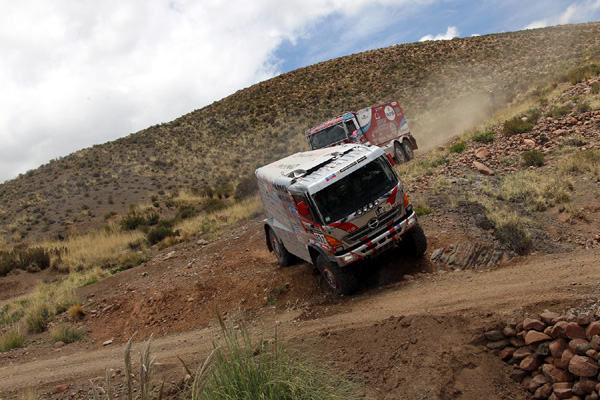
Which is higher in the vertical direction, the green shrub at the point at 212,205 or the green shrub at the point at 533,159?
the green shrub at the point at 212,205

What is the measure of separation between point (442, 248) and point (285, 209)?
3.49 metres

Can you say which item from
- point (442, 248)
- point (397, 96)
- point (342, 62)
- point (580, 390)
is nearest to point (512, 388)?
point (580, 390)

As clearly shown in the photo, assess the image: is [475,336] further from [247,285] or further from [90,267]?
[90,267]

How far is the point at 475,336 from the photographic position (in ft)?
16.8

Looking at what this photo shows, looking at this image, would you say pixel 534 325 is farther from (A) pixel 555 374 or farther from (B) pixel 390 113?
(B) pixel 390 113

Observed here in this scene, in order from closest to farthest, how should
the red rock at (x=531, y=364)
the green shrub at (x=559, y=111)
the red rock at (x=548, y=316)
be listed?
1. the red rock at (x=531, y=364)
2. the red rock at (x=548, y=316)
3. the green shrub at (x=559, y=111)

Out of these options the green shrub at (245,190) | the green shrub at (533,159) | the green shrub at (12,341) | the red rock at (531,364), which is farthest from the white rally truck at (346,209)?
the green shrub at (245,190)

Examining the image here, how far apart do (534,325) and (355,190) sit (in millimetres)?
4109

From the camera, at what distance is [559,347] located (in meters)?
4.25

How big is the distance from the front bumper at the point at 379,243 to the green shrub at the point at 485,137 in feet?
32.9

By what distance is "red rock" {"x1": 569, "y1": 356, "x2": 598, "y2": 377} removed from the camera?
380 cm

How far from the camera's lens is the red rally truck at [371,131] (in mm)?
18328

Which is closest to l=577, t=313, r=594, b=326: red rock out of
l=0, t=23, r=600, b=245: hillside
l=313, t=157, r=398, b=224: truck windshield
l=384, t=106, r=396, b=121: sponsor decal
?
l=313, t=157, r=398, b=224: truck windshield

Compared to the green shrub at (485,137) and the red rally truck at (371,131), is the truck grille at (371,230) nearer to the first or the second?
the red rally truck at (371,131)
